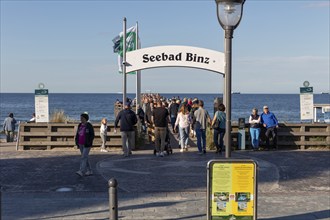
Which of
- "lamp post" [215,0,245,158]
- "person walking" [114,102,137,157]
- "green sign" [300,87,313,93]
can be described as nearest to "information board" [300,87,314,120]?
"green sign" [300,87,313,93]

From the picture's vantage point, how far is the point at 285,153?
17.2 m

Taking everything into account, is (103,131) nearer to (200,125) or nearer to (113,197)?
(200,125)

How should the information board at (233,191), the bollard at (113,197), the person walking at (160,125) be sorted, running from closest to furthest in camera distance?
the bollard at (113,197), the information board at (233,191), the person walking at (160,125)

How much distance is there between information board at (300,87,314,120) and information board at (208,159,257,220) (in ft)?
37.1

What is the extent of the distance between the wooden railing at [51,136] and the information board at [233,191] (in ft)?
34.0

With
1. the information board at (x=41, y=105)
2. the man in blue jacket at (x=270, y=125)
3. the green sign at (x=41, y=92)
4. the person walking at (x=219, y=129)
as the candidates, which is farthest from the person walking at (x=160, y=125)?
the green sign at (x=41, y=92)

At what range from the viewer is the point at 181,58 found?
18.0 metres

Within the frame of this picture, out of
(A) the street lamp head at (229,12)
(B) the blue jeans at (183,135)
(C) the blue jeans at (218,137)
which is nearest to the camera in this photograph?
(A) the street lamp head at (229,12)

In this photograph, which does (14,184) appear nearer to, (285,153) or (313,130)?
(285,153)

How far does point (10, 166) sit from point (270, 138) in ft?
28.9

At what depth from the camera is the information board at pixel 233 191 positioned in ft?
25.5

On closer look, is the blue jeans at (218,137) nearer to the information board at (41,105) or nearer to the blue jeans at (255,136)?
the blue jeans at (255,136)

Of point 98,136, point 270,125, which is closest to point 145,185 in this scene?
point 98,136

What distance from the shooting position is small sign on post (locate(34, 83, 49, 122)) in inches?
719
